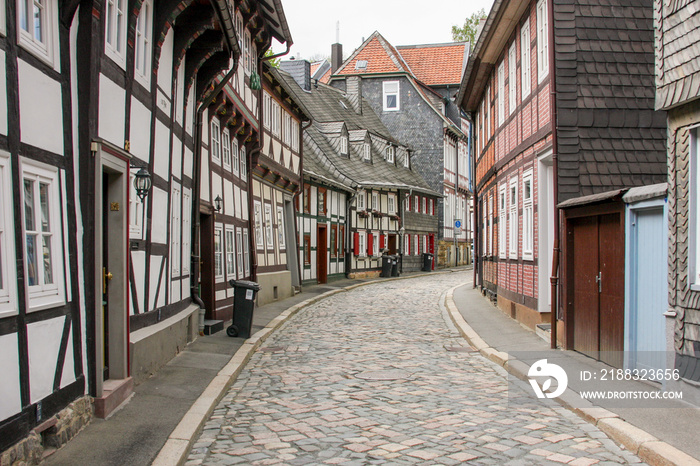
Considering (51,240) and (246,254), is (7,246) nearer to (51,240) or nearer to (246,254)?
(51,240)

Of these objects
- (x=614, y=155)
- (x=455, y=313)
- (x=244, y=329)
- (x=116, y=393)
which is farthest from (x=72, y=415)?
(x=455, y=313)

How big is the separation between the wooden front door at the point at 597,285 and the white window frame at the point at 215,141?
7145mm

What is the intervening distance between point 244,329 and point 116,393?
237 inches

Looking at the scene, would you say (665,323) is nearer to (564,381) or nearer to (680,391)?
(680,391)

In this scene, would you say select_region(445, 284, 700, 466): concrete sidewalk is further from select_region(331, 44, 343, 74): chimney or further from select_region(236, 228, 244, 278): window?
select_region(331, 44, 343, 74): chimney

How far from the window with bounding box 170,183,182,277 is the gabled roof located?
1739 inches

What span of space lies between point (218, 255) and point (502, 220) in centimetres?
716

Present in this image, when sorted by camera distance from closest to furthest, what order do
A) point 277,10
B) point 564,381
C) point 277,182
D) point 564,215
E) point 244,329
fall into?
point 564,381
point 564,215
point 244,329
point 277,10
point 277,182

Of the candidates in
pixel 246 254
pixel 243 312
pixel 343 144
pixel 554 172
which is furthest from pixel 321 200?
pixel 554 172

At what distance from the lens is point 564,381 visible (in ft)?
29.2

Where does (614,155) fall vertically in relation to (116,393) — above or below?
above

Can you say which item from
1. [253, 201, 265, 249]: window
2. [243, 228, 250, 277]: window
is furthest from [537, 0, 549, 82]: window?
[253, 201, 265, 249]: window

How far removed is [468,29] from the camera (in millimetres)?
54938

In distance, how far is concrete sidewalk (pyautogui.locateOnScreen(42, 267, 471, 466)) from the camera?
5852mm
